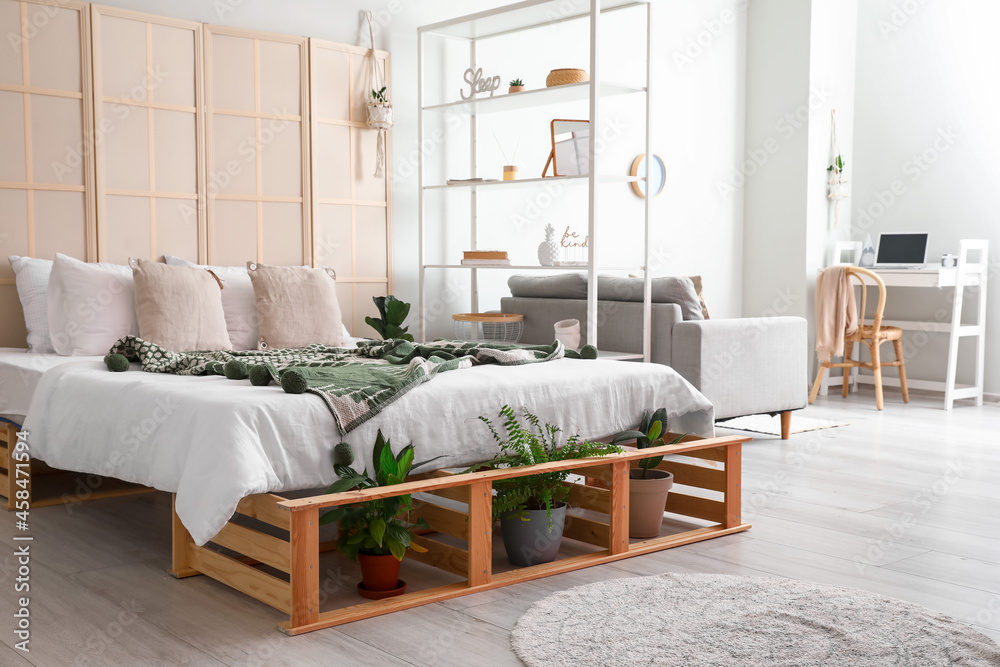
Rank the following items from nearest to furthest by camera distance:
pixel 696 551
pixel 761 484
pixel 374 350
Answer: pixel 696 551 → pixel 374 350 → pixel 761 484

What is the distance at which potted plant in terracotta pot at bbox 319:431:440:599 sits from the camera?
2.36 m

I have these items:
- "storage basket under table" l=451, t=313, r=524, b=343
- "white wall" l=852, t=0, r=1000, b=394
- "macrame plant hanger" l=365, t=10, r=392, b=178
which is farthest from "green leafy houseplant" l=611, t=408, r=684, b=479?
"white wall" l=852, t=0, r=1000, b=394

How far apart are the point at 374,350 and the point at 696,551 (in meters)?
1.34

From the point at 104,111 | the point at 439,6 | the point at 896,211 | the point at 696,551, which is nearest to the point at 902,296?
the point at 896,211

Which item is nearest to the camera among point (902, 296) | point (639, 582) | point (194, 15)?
point (639, 582)

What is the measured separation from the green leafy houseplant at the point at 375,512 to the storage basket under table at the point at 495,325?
7.29 feet

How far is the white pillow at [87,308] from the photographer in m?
3.50

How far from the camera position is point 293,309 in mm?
3920

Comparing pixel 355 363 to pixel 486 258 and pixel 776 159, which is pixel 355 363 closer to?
pixel 486 258

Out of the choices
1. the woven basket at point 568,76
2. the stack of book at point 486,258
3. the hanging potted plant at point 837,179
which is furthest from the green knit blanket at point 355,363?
the hanging potted plant at point 837,179

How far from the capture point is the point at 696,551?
2.83 meters

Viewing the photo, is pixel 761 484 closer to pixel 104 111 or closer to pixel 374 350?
pixel 374 350

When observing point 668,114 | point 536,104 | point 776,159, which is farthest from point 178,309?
point 776,159

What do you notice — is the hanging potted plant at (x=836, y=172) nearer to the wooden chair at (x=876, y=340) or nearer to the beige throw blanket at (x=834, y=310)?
the wooden chair at (x=876, y=340)
